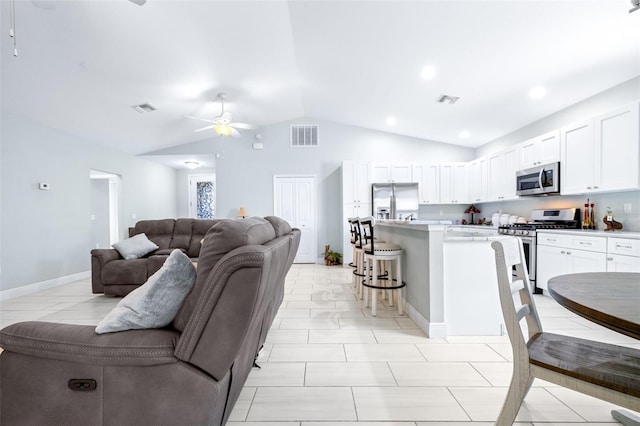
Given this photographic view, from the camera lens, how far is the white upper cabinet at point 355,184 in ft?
20.0

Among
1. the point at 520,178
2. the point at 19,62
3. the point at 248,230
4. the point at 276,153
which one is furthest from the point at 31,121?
the point at 520,178

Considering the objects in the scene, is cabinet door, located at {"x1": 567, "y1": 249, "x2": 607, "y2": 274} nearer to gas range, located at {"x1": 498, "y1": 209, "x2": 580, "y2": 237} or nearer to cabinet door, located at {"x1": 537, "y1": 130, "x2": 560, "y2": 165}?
gas range, located at {"x1": 498, "y1": 209, "x2": 580, "y2": 237}

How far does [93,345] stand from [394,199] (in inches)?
220

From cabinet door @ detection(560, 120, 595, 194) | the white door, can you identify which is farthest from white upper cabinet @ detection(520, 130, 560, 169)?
the white door

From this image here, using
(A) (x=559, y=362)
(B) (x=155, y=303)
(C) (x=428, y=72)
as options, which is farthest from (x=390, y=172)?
(B) (x=155, y=303)

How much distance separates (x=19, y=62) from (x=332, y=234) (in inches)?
216

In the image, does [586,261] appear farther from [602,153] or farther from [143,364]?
[143,364]

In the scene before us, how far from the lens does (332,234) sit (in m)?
6.71

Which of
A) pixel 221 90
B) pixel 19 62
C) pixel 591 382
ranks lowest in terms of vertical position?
pixel 591 382

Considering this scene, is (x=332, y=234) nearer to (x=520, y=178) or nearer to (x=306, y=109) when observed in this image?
(x=306, y=109)

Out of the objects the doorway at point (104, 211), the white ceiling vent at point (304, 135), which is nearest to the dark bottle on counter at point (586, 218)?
the white ceiling vent at point (304, 135)

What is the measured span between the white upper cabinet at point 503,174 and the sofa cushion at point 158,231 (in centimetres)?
582

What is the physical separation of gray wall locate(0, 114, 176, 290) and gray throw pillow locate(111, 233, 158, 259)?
1217 mm

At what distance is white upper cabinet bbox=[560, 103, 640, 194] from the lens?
3.00m
